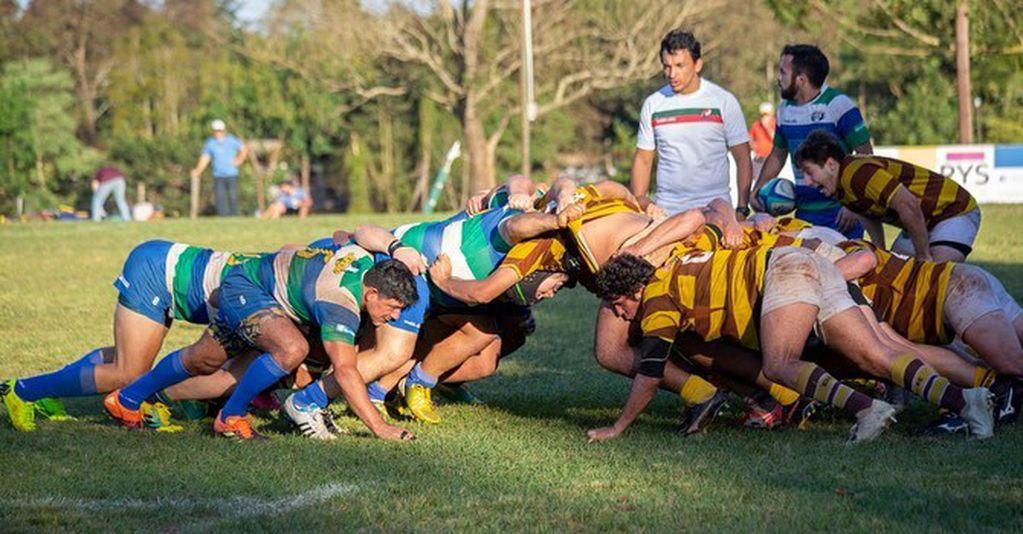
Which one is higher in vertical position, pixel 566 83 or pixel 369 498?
pixel 566 83

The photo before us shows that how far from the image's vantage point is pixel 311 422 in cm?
759

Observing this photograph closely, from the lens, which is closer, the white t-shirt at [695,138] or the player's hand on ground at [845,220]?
the player's hand on ground at [845,220]

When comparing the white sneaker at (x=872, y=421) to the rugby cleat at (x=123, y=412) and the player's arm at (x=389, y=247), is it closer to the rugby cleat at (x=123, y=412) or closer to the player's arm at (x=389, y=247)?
the player's arm at (x=389, y=247)

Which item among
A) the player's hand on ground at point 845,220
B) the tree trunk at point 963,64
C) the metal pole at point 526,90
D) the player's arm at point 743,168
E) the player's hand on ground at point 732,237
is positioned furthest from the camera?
the metal pole at point 526,90

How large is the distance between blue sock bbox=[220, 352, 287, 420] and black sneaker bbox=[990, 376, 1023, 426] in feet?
11.7

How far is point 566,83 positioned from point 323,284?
32331mm

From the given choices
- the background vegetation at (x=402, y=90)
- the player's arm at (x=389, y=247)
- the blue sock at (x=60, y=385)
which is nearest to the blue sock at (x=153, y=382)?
the blue sock at (x=60, y=385)

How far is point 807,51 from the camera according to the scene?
9.46 metres

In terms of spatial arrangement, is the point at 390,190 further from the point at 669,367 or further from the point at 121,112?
the point at 669,367

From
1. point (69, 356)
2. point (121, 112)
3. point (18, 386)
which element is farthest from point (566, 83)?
point (18, 386)

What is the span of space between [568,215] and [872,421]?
5.81 ft

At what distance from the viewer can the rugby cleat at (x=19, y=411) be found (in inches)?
312

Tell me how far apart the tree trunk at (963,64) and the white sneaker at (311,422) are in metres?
23.1

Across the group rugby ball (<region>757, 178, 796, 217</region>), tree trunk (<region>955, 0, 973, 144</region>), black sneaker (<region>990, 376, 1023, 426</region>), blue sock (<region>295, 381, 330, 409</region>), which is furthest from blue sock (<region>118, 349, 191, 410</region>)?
tree trunk (<region>955, 0, 973, 144</region>)
